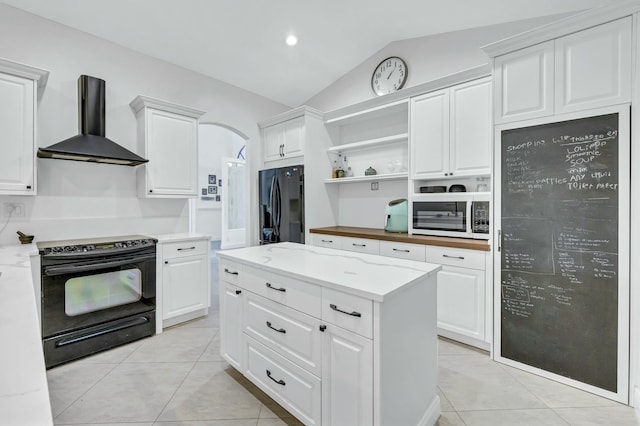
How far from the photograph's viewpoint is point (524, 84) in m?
2.27

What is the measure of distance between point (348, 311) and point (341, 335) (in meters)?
0.13

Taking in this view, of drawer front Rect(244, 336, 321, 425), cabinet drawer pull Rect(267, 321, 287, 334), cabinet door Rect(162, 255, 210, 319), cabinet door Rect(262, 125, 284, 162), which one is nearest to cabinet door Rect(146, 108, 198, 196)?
cabinet door Rect(162, 255, 210, 319)

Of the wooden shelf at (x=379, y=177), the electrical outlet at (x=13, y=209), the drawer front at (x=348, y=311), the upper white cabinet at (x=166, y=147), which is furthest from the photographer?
the wooden shelf at (x=379, y=177)

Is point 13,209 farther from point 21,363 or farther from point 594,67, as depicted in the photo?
point 594,67

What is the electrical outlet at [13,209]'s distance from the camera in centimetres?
261

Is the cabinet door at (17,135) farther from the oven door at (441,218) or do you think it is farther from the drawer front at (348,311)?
the oven door at (441,218)

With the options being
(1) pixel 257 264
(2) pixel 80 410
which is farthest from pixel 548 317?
(2) pixel 80 410

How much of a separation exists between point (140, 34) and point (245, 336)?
3.17 m

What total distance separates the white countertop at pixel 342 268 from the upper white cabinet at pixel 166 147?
60.4 inches

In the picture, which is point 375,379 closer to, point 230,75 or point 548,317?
point 548,317

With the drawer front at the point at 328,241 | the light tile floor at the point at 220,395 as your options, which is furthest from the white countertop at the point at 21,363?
the drawer front at the point at 328,241

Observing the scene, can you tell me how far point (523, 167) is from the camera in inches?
90.0

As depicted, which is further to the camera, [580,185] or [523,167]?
[523,167]

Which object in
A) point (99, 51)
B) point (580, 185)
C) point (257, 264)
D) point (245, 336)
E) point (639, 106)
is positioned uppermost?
point (99, 51)
